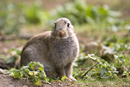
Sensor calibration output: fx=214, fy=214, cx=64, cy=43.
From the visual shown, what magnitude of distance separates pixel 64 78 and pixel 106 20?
6.34 meters

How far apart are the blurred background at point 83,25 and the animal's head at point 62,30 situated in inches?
32.9

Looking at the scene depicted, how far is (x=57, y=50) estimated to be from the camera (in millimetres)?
4016

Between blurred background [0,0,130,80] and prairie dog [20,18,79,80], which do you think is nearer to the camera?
prairie dog [20,18,79,80]

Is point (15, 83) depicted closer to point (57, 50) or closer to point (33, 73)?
point (33, 73)

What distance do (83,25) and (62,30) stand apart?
602cm

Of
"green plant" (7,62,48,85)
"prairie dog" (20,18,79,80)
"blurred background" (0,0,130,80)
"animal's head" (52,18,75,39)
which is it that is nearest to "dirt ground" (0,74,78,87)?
"green plant" (7,62,48,85)

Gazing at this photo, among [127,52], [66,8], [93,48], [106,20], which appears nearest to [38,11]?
[66,8]

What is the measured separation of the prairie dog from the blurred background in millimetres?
826

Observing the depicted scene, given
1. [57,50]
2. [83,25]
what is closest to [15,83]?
[57,50]

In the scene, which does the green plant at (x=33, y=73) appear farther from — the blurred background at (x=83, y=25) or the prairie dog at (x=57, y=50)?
the blurred background at (x=83, y=25)

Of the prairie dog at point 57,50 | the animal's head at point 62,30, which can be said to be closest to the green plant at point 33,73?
the prairie dog at point 57,50

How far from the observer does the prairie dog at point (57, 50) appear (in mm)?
3906

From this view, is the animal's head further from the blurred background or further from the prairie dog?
the blurred background

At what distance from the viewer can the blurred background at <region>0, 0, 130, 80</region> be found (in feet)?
19.3
